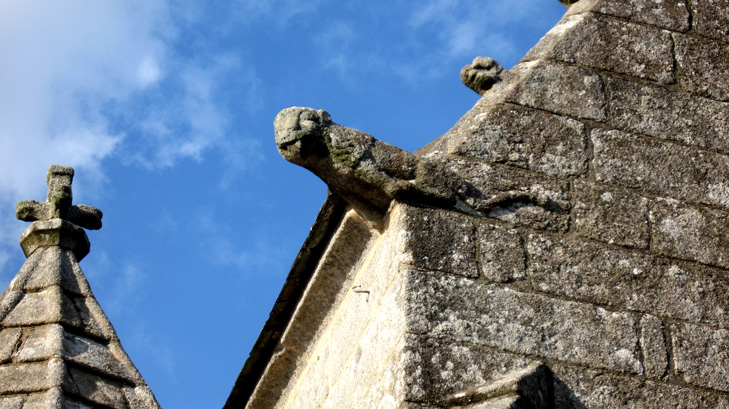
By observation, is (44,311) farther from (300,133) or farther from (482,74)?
(482,74)

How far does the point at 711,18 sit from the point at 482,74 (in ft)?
4.29

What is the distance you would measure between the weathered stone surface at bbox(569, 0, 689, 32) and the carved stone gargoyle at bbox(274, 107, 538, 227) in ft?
4.34

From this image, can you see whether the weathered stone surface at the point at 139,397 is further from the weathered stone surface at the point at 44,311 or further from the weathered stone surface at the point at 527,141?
the weathered stone surface at the point at 527,141

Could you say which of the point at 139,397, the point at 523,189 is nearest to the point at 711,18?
the point at 523,189

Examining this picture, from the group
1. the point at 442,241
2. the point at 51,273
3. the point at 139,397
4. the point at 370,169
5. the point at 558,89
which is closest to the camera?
Result: the point at 442,241

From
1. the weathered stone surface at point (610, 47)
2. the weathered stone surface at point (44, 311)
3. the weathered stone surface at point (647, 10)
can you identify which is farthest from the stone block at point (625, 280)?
the weathered stone surface at point (44, 311)

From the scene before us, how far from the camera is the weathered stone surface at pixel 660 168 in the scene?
4.88 metres

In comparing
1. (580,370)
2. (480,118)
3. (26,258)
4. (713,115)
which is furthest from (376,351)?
(26,258)

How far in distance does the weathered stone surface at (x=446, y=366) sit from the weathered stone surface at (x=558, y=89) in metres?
1.35

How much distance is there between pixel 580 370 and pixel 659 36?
2009 mm

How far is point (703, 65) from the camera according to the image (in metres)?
5.45

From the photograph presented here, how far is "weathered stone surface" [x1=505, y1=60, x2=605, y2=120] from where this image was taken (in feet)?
16.6

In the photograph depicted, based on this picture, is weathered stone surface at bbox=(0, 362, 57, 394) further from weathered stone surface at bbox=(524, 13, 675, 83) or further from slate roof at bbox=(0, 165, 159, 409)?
weathered stone surface at bbox=(524, 13, 675, 83)

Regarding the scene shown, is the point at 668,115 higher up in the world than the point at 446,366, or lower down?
higher up
